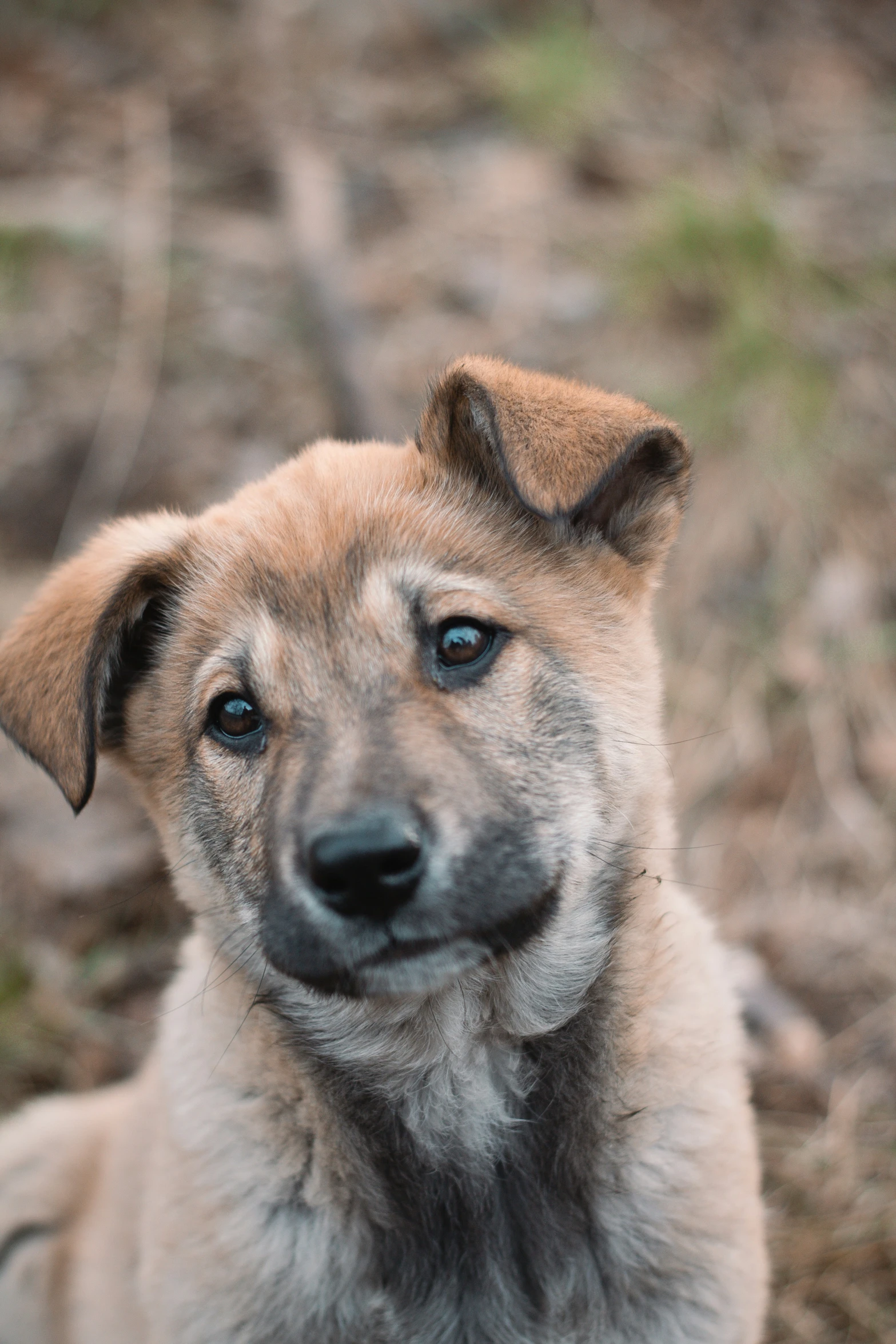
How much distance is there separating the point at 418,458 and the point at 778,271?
4.51 m

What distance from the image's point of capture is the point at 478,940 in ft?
7.82

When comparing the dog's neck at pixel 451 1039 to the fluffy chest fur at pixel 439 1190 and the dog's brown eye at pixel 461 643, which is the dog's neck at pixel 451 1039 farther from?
the dog's brown eye at pixel 461 643

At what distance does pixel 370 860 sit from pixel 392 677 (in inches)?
21.1

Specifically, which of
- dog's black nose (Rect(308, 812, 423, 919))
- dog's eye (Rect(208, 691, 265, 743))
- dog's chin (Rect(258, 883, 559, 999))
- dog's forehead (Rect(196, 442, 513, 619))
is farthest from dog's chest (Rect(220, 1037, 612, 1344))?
dog's forehead (Rect(196, 442, 513, 619))

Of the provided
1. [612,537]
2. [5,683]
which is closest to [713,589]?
[612,537]

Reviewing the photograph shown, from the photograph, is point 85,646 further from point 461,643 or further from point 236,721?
point 461,643

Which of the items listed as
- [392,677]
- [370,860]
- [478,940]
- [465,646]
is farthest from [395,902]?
[465,646]

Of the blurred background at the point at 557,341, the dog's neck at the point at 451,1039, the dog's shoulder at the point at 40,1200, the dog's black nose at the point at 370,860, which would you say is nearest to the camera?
the dog's black nose at the point at 370,860

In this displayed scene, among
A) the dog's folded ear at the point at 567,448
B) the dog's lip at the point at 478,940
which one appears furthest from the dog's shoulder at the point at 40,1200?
the dog's folded ear at the point at 567,448

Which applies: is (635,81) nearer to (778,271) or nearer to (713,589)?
(778,271)

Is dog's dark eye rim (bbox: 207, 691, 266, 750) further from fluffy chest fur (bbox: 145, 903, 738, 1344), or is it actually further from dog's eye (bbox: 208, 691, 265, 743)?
fluffy chest fur (bbox: 145, 903, 738, 1344)

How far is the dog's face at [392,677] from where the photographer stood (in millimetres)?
2342

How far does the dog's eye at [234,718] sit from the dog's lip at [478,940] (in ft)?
2.26

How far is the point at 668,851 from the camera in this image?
3082mm
